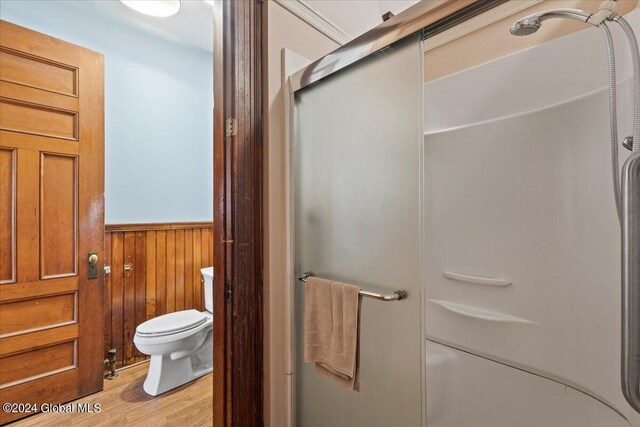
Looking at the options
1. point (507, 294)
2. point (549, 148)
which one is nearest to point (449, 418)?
point (507, 294)

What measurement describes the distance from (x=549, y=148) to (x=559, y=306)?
67 cm

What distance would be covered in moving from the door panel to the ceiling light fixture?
1.27m

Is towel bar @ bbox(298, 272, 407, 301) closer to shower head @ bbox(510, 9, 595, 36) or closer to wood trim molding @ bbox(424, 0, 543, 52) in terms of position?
shower head @ bbox(510, 9, 595, 36)

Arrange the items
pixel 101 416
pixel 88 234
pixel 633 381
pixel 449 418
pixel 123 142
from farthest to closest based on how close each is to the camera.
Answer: pixel 123 142 → pixel 88 234 → pixel 101 416 → pixel 449 418 → pixel 633 381

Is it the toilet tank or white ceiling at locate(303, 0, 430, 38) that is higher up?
white ceiling at locate(303, 0, 430, 38)

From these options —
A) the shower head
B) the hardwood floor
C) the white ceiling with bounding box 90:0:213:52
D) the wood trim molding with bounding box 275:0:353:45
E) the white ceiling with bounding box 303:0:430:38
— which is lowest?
the hardwood floor

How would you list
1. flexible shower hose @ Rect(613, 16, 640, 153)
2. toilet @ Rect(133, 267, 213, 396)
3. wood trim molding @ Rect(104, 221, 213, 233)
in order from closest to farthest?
flexible shower hose @ Rect(613, 16, 640, 153)
toilet @ Rect(133, 267, 213, 396)
wood trim molding @ Rect(104, 221, 213, 233)

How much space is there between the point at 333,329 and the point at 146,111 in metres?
2.32

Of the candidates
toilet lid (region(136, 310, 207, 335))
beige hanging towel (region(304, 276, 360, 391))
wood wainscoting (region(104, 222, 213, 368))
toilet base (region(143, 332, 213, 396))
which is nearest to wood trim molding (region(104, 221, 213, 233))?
wood wainscoting (region(104, 222, 213, 368))

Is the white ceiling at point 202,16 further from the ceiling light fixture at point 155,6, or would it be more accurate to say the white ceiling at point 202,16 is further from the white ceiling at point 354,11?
the ceiling light fixture at point 155,6

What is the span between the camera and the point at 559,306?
1.31 metres

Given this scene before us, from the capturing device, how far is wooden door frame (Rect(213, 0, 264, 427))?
1.25m

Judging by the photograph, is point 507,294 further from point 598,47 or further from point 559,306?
point 598,47

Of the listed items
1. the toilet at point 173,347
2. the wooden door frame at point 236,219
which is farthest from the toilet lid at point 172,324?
the wooden door frame at point 236,219
